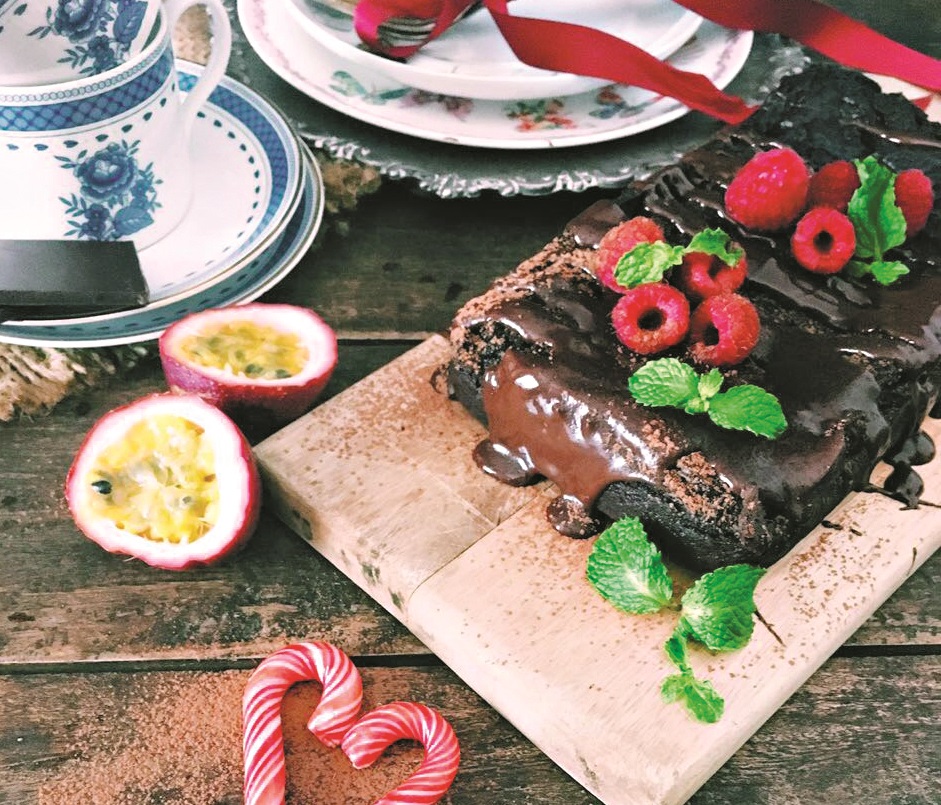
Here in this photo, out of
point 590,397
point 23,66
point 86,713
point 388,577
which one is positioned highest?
point 23,66

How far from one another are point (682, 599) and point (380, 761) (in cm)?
38

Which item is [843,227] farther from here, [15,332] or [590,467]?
[15,332]

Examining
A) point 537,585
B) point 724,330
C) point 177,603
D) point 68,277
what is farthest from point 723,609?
point 68,277

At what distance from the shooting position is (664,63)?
1.74 meters

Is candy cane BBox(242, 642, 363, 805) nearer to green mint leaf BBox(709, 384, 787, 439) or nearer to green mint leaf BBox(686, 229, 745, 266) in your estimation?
green mint leaf BBox(709, 384, 787, 439)

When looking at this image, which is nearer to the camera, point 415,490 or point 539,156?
point 415,490

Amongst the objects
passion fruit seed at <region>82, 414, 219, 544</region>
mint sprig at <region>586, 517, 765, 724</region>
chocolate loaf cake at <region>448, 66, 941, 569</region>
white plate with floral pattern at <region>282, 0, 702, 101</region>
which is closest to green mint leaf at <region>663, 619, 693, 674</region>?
mint sprig at <region>586, 517, 765, 724</region>

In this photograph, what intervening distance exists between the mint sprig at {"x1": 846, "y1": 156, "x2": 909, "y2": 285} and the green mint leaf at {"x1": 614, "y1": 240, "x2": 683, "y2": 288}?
28 cm

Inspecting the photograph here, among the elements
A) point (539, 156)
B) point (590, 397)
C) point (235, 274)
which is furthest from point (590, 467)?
point (539, 156)

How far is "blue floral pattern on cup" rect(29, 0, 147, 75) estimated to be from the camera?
4.47 feet

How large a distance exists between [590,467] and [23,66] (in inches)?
34.0

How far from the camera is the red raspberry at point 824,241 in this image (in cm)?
141

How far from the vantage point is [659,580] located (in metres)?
1.23

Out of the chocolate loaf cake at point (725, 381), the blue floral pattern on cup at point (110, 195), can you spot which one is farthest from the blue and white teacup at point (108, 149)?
the chocolate loaf cake at point (725, 381)
